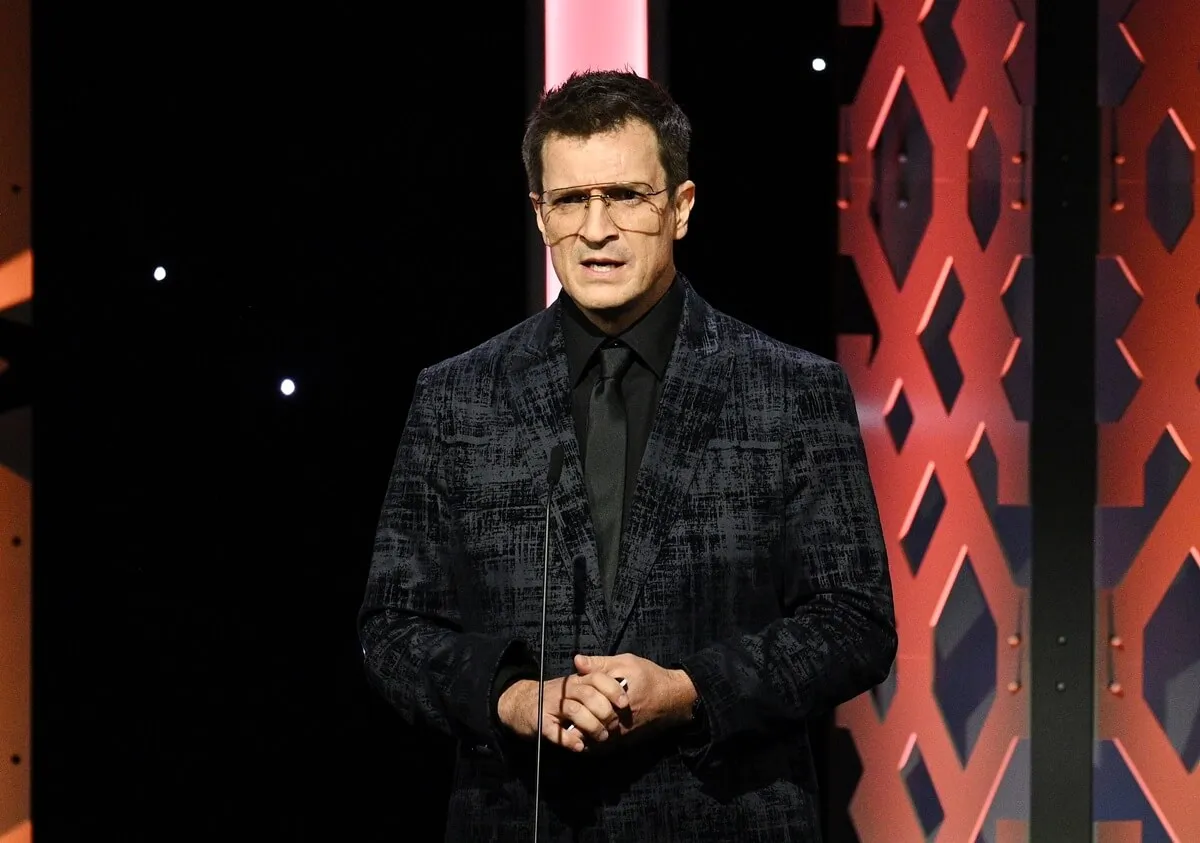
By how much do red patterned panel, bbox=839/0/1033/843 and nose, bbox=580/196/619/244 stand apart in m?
1.07

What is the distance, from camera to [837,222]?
2.54m

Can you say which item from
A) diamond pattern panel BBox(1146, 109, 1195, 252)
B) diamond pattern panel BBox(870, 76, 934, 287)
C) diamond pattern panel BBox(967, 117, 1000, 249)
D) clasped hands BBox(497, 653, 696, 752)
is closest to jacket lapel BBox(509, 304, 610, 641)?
clasped hands BBox(497, 653, 696, 752)

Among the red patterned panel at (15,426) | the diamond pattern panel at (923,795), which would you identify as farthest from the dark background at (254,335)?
the diamond pattern panel at (923,795)

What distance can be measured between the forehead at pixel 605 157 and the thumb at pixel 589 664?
0.51 metres

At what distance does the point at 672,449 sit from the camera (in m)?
1.54

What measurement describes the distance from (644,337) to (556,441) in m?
0.16

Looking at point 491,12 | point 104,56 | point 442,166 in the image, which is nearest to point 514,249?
point 442,166

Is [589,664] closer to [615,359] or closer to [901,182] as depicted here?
[615,359]

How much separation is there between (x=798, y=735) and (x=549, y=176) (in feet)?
2.14

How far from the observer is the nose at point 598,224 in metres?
1.57

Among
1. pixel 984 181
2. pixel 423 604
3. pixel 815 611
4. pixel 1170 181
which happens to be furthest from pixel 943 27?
pixel 423 604

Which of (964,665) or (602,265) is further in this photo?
(964,665)

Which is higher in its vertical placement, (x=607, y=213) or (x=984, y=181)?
(x=984, y=181)

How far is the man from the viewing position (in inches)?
57.9
